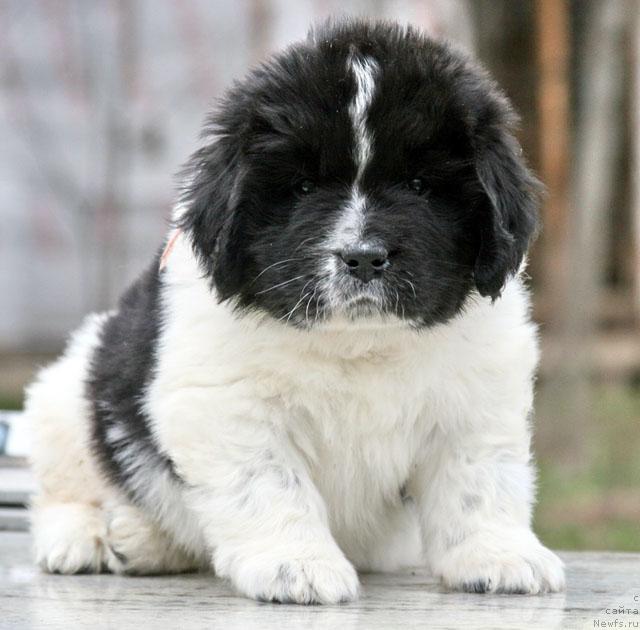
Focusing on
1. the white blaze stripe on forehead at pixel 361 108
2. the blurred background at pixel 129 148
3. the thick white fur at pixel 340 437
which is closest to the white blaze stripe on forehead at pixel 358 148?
the white blaze stripe on forehead at pixel 361 108

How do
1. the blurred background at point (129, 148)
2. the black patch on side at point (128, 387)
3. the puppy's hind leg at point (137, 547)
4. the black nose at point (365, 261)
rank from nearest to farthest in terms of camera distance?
1. the black nose at point (365, 261)
2. the black patch on side at point (128, 387)
3. the puppy's hind leg at point (137, 547)
4. the blurred background at point (129, 148)

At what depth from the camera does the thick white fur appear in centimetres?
363

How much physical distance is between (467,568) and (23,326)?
10.1 metres

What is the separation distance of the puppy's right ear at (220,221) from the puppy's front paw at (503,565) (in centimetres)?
100

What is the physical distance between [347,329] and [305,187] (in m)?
0.40

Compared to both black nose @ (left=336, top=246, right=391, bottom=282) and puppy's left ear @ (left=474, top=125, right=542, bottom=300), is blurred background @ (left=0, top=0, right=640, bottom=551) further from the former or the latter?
black nose @ (left=336, top=246, right=391, bottom=282)

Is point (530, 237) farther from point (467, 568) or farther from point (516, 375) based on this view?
point (467, 568)

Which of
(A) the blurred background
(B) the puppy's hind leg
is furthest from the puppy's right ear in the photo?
(A) the blurred background

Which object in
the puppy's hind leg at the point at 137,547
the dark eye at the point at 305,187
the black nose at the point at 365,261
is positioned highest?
the dark eye at the point at 305,187

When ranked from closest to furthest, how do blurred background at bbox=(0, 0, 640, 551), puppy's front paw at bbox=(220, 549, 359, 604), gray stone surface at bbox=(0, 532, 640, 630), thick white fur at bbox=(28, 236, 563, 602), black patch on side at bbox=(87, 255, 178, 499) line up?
gray stone surface at bbox=(0, 532, 640, 630) → puppy's front paw at bbox=(220, 549, 359, 604) → thick white fur at bbox=(28, 236, 563, 602) → black patch on side at bbox=(87, 255, 178, 499) → blurred background at bbox=(0, 0, 640, 551)

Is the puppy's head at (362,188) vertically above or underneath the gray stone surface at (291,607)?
above

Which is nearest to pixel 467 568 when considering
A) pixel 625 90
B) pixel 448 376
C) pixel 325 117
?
pixel 448 376

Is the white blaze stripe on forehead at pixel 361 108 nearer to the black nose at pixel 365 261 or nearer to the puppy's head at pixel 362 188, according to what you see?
the puppy's head at pixel 362 188

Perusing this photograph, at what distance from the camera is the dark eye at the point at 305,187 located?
3588 mm
